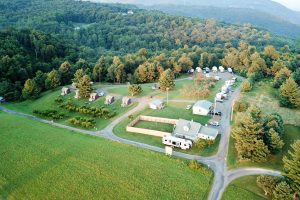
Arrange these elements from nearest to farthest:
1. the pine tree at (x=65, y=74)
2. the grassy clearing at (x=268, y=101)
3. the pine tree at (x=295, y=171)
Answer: the pine tree at (x=295, y=171) < the grassy clearing at (x=268, y=101) < the pine tree at (x=65, y=74)

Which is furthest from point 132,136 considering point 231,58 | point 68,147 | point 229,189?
point 231,58

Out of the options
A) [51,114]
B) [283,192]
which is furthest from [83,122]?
[283,192]

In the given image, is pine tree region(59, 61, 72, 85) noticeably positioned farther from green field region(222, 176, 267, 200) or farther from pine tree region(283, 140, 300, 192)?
pine tree region(283, 140, 300, 192)

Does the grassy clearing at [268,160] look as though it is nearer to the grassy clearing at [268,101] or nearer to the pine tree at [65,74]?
the grassy clearing at [268,101]

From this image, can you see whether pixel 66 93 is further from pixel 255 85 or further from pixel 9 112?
pixel 255 85

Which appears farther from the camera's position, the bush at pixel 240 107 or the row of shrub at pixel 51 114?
the row of shrub at pixel 51 114

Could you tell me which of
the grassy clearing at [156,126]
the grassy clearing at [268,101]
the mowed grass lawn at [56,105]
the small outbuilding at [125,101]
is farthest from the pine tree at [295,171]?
the small outbuilding at [125,101]

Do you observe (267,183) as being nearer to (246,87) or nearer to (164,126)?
(164,126)
